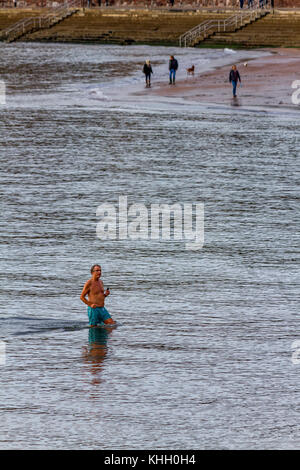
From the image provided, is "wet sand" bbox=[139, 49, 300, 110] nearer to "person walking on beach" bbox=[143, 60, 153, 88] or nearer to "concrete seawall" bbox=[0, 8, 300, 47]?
"person walking on beach" bbox=[143, 60, 153, 88]

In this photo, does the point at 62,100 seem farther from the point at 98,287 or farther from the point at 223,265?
the point at 98,287

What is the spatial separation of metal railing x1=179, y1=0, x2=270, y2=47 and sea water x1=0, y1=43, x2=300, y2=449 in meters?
43.9

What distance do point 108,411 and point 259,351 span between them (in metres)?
3.40

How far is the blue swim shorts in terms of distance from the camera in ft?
61.5

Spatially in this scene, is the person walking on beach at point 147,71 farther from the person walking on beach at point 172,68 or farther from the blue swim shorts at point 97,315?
the blue swim shorts at point 97,315

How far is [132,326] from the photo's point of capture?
18.9m

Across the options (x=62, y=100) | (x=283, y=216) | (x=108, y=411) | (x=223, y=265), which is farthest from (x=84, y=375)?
(x=62, y=100)

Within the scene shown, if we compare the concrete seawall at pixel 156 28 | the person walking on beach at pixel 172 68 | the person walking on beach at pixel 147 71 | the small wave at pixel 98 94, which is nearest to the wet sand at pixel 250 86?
the person walking on beach at pixel 172 68

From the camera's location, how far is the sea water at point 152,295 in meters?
14.9

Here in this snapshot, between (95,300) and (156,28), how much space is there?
262 feet

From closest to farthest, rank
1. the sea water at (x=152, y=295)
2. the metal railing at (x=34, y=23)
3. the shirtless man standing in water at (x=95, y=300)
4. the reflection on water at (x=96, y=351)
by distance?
the sea water at (x=152, y=295)
the reflection on water at (x=96, y=351)
the shirtless man standing in water at (x=95, y=300)
the metal railing at (x=34, y=23)

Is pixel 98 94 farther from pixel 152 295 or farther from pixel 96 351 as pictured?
pixel 96 351

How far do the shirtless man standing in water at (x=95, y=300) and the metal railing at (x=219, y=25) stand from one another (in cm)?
7099

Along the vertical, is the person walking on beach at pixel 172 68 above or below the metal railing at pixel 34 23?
below
